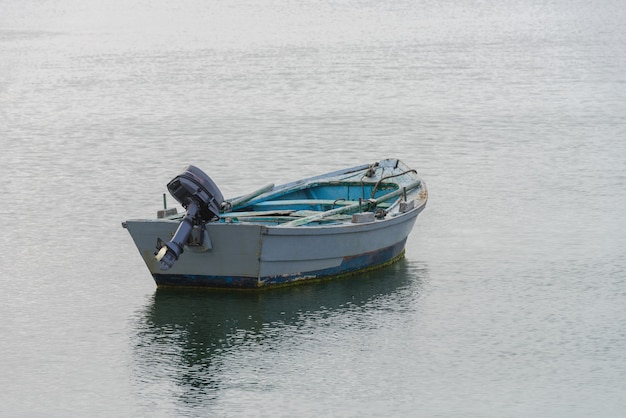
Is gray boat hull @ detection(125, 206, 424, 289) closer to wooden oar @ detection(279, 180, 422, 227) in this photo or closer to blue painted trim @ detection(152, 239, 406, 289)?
blue painted trim @ detection(152, 239, 406, 289)

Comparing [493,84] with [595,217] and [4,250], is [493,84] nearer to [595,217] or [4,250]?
[595,217]

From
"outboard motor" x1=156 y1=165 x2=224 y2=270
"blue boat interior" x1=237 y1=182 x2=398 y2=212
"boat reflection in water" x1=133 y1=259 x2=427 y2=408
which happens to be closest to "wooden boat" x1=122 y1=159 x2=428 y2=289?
"outboard motor" x1=156 y1=165 x2=224 y2=270

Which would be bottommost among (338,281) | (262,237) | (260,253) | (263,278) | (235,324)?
(235,324)

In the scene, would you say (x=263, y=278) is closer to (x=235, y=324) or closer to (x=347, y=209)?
(x=235, y=324)

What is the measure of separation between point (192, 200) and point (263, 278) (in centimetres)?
154

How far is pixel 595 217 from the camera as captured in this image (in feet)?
83.8

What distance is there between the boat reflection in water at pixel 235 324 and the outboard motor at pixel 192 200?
86cm

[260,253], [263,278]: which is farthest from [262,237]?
[263,278]

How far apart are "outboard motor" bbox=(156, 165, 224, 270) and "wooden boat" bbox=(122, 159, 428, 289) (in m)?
0.01

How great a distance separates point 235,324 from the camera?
18.7 m

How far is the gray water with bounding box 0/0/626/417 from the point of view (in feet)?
53.5

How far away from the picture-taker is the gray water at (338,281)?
16312 mm

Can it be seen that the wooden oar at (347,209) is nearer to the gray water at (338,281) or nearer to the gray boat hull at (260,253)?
the gray boat hull at (260,253)

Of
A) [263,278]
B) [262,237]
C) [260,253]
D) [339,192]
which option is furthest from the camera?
[339,192]
